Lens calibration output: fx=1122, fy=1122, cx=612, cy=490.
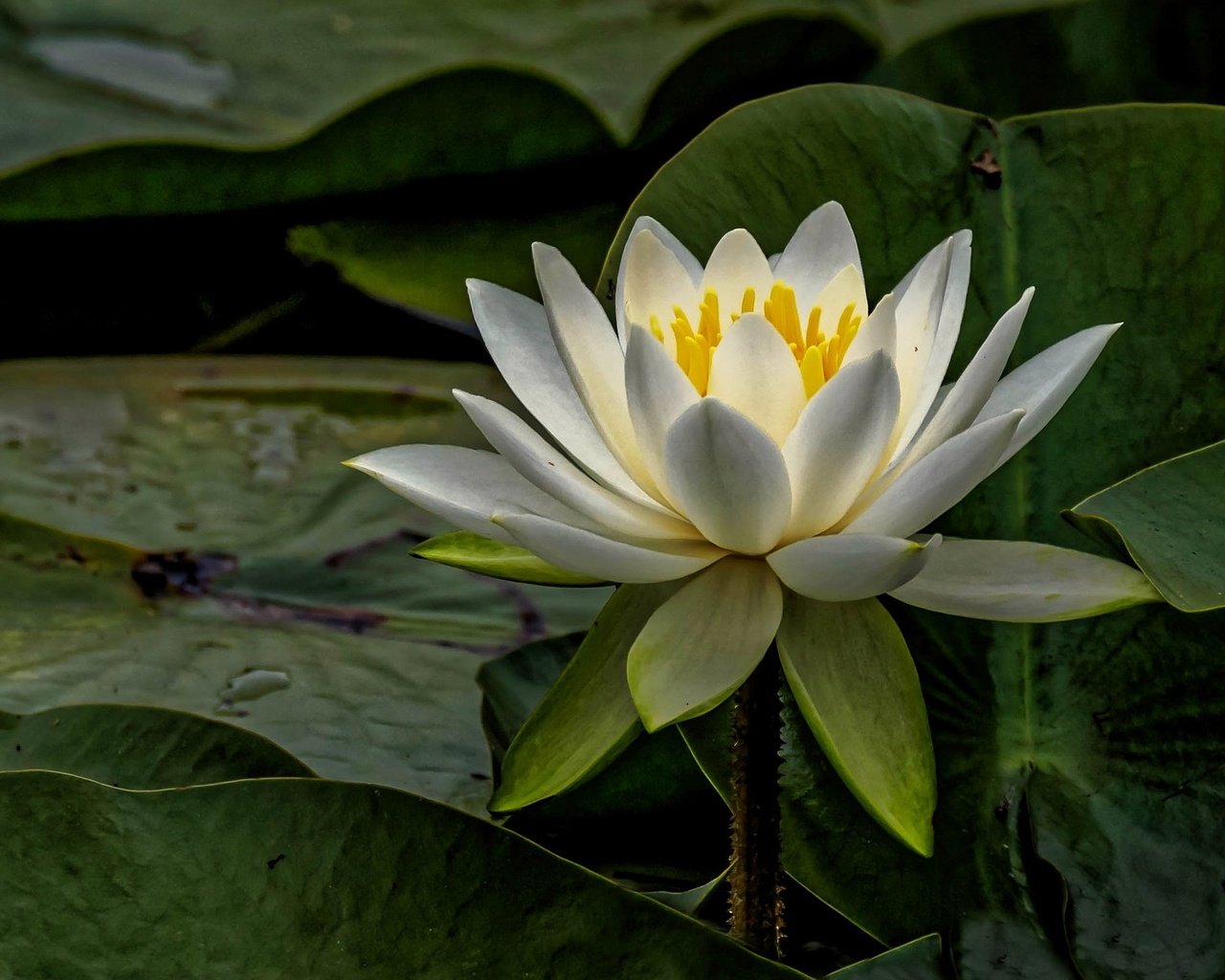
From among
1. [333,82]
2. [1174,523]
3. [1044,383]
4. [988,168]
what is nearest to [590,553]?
[1044,383]

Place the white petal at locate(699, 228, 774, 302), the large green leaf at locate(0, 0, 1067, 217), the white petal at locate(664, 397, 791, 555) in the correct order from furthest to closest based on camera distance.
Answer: the large green leaf at locate(0, 0, 1067, 217)
the white petal at locate(699, 228, 774, 302)
the white petal at locate(664, 397, 791, 555)

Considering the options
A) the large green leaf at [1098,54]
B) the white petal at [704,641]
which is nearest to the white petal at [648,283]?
the white petal at [704,641]

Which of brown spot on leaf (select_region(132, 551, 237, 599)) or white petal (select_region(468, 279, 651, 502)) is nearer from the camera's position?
white petal (select_region(468, 279, 651, 502))

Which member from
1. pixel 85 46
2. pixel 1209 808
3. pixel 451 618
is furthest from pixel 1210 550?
pixel 85 46

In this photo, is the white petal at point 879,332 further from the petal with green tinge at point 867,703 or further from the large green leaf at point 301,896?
the large green leaf at point 301,896

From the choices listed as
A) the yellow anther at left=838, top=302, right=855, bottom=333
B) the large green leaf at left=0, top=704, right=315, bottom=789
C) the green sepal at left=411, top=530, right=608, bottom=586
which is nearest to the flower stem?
the green sepal at left=411, top=530, right=608, bottom=586

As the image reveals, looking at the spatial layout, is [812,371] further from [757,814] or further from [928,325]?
[757,814]

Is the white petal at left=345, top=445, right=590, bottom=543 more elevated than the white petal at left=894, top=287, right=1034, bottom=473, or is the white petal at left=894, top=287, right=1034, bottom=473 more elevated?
the white petal at left=894, top=287, right=1034, bottom=473

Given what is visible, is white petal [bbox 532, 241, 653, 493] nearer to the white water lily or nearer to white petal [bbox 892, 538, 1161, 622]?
the white water lily
